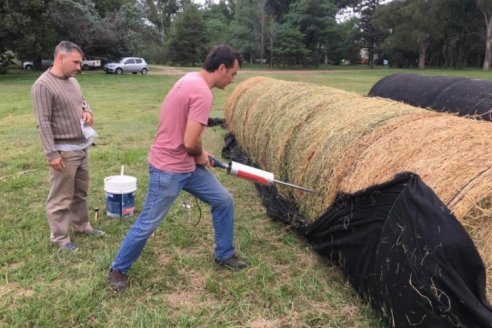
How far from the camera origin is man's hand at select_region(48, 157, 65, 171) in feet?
13.9

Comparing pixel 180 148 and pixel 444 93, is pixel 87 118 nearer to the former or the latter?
pixel 180 148

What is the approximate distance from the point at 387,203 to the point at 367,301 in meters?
0.88

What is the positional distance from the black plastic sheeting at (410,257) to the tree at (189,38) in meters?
52.1

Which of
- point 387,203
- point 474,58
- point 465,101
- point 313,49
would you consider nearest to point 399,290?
point 387,203

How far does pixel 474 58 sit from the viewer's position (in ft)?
205

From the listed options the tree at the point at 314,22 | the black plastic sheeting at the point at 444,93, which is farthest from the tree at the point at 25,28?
the tree at the point at 314,22

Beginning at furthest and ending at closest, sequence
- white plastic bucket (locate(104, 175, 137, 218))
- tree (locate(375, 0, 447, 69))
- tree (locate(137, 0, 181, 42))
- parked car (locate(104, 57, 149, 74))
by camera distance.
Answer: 1. tree (locate(137, 0, 181, 42))
2. tree (locate(375, 0, 447, 69))
3. parked car (locate(104, 57, 149, 74))
4. white plastic bucket (locate(104, 175, 137, 218))

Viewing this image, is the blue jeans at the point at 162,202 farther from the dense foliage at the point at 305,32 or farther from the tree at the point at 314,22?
the tree at the point at 314,22

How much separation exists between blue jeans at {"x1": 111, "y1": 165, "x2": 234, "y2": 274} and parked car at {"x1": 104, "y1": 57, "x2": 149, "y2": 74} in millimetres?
36192

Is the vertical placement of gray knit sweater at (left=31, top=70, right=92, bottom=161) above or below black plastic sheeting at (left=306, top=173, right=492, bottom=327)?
above

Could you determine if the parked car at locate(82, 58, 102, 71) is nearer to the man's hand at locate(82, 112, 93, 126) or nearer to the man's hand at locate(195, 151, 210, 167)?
the man's hand at locate(82, 112, 93, 126)

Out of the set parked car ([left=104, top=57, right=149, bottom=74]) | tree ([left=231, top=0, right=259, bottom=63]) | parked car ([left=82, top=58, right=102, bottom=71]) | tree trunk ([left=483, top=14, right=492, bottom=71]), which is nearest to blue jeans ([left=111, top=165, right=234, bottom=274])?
parked car ([left=104, top=57, right=149, bottom=74])

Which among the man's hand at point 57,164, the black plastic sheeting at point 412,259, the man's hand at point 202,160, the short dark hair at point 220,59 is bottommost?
the black plastic sheeting at point 412,259

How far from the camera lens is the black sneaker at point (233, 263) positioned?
4301 millimetres
